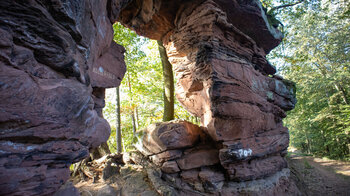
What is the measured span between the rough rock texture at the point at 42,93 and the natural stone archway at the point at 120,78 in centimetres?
1

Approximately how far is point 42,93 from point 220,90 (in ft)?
13.6

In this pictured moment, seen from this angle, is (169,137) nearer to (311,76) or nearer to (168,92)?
(168,92)

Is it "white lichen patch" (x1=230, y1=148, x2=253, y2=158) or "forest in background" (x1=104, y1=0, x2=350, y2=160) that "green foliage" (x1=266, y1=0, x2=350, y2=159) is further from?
"white lichen patch" (x1=230, y1=148, x2=253, y2=158)

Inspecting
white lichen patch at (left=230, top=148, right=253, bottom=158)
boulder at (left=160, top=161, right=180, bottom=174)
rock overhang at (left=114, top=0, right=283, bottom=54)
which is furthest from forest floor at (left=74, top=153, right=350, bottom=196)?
rock overhang at (left=114, top=0, right=283, bottom=54)

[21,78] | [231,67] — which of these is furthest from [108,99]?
[21,78]

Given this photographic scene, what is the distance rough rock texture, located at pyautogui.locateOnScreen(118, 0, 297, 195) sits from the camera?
480 centimetres

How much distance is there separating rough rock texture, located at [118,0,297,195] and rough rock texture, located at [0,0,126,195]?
324 centimetres

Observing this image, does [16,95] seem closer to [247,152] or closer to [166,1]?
[247,152]

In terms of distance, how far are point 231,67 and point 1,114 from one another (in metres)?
5.45

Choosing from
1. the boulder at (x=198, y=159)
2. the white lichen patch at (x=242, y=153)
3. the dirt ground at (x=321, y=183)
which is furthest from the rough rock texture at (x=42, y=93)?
the dirt ground at (x=321, y=183)

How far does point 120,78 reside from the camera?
4465mm

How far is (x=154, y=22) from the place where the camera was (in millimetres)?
6480

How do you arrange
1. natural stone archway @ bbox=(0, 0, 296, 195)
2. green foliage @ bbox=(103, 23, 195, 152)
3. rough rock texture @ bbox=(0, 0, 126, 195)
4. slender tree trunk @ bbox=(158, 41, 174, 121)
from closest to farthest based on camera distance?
rough rock texture @ bbox=(0, 0, 126, 195), natural stone archway @ bbox=(0, 0, 296, 195), slender tree trunk @ bbox=(158, 41, 174, 121), green foliage @ bbox=(103, 23, 195, 152)

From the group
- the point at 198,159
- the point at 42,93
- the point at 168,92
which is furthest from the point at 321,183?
the point at 42,93
